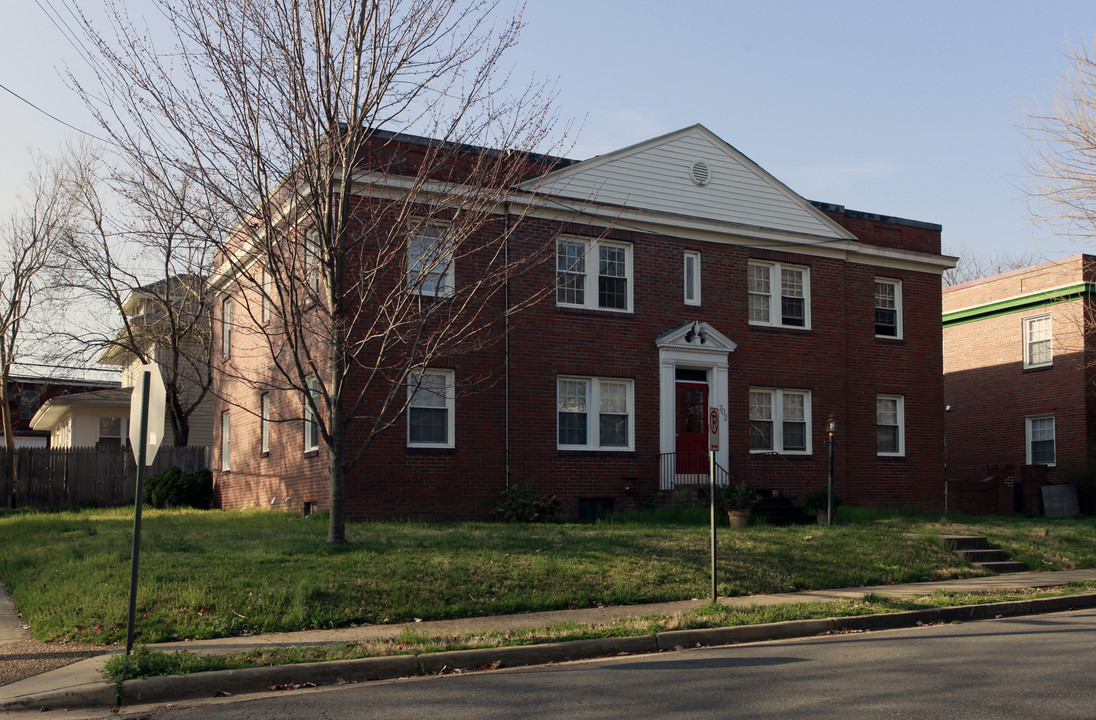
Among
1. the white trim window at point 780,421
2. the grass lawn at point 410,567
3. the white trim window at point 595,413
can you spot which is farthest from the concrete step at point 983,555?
the white trim window at point 595,413

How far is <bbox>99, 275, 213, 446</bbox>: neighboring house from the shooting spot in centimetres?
3391

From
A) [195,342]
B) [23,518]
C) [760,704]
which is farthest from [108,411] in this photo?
[760,704]

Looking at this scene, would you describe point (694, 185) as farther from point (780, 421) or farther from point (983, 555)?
point (983, 555)

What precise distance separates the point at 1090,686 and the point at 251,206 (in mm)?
10696

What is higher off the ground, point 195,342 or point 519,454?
point 195,342

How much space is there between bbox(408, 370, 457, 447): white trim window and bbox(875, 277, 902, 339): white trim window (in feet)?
38.8

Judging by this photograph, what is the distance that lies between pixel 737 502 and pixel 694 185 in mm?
7821

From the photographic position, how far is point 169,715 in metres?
7.52

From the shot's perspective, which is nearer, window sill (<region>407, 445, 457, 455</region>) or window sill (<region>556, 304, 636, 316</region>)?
window sill (<region>407, 445, 457, 455</region>)

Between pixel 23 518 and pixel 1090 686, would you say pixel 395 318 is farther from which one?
pixel 23 518

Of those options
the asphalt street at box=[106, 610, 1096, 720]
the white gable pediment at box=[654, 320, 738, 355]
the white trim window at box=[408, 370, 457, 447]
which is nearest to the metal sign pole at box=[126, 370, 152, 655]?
the asphalt street at box=[106, 610, 1096, 720]

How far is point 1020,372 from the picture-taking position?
103 feet

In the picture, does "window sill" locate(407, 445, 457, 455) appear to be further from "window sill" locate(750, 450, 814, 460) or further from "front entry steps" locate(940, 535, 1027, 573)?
"front entry steps" locate(940, 535, 1027, 573)

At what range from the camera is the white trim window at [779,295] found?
24.4 m
